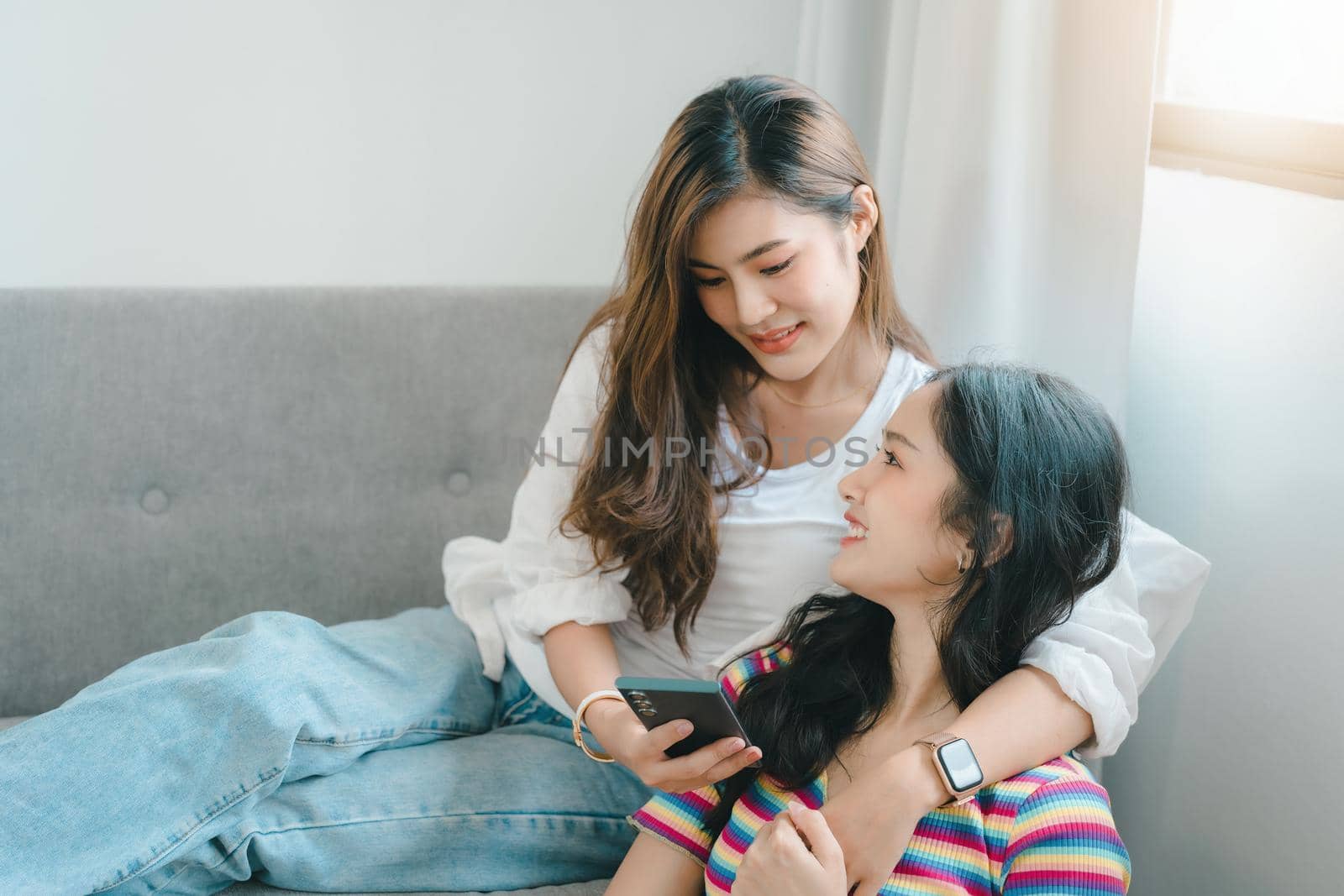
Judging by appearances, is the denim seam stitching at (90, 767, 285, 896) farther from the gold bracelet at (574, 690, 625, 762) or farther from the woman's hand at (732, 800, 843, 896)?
the woman's hand at (732, 800, 843, 896)

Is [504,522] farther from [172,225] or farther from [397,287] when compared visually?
[172,225]

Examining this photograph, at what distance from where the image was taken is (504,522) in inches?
70.8

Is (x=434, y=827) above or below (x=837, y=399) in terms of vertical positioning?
below

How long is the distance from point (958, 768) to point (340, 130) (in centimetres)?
146

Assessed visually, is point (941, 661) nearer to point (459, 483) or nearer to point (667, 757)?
point (667, 757)

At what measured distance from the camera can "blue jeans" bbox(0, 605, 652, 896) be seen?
3.80ft

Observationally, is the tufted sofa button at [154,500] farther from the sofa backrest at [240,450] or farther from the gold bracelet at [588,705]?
the gold bracelet at [588,705]

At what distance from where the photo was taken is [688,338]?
1.39m

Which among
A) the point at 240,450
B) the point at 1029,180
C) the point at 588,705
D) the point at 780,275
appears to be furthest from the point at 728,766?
the point at 240,450

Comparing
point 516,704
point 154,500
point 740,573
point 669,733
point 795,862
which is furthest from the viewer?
point 154,500

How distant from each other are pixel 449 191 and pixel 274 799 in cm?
111

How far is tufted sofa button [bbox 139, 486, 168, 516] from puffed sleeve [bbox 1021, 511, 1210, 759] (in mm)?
1185

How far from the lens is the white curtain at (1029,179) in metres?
1.37

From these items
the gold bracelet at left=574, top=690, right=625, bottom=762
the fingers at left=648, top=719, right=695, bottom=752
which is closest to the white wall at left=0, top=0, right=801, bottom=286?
the gold bracelet at left=574, top=690, right=625, bottom=762
